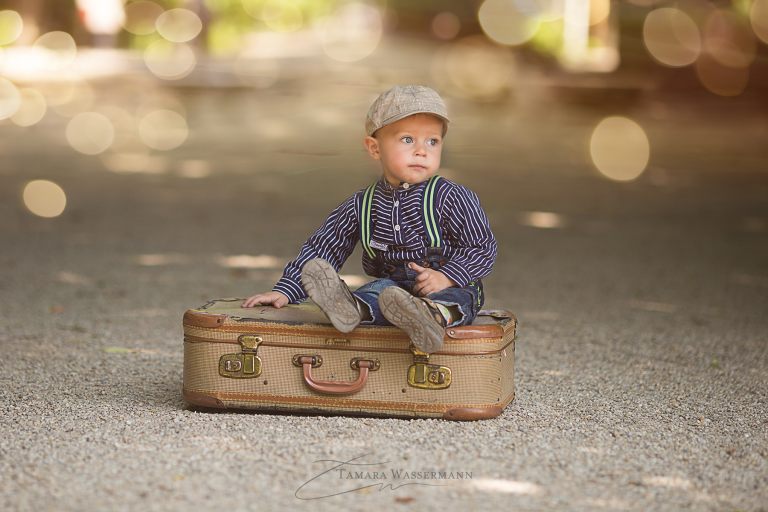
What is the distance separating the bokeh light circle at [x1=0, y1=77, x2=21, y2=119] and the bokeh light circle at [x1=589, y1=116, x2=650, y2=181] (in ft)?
28.6

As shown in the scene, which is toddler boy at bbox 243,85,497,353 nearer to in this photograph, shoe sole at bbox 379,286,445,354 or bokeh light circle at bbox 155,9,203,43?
shoe sole at bbox 379,286,445,354

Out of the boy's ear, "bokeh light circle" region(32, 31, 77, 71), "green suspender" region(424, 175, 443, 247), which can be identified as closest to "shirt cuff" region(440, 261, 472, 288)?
"green suspender" region(424, 175, 443, 247)

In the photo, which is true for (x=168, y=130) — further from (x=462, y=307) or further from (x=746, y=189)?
(x=462, y=307)

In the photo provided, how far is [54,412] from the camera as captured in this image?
3908 millimetres

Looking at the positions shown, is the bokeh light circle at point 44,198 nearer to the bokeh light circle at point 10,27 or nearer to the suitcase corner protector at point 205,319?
the suitcase corner protector at point 205,319

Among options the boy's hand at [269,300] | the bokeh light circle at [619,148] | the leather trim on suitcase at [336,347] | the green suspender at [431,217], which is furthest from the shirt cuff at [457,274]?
the bokeh light circle at [619,148]

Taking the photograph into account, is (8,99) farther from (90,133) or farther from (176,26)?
(176,26)

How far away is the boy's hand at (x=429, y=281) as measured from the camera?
376 cm

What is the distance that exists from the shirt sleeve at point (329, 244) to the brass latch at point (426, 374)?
21.4 inches

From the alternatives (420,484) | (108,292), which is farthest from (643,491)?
(108,292)

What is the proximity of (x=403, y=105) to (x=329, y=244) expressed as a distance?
0.59 metres

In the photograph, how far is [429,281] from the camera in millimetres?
3764

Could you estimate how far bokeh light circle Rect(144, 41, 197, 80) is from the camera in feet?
65.4
